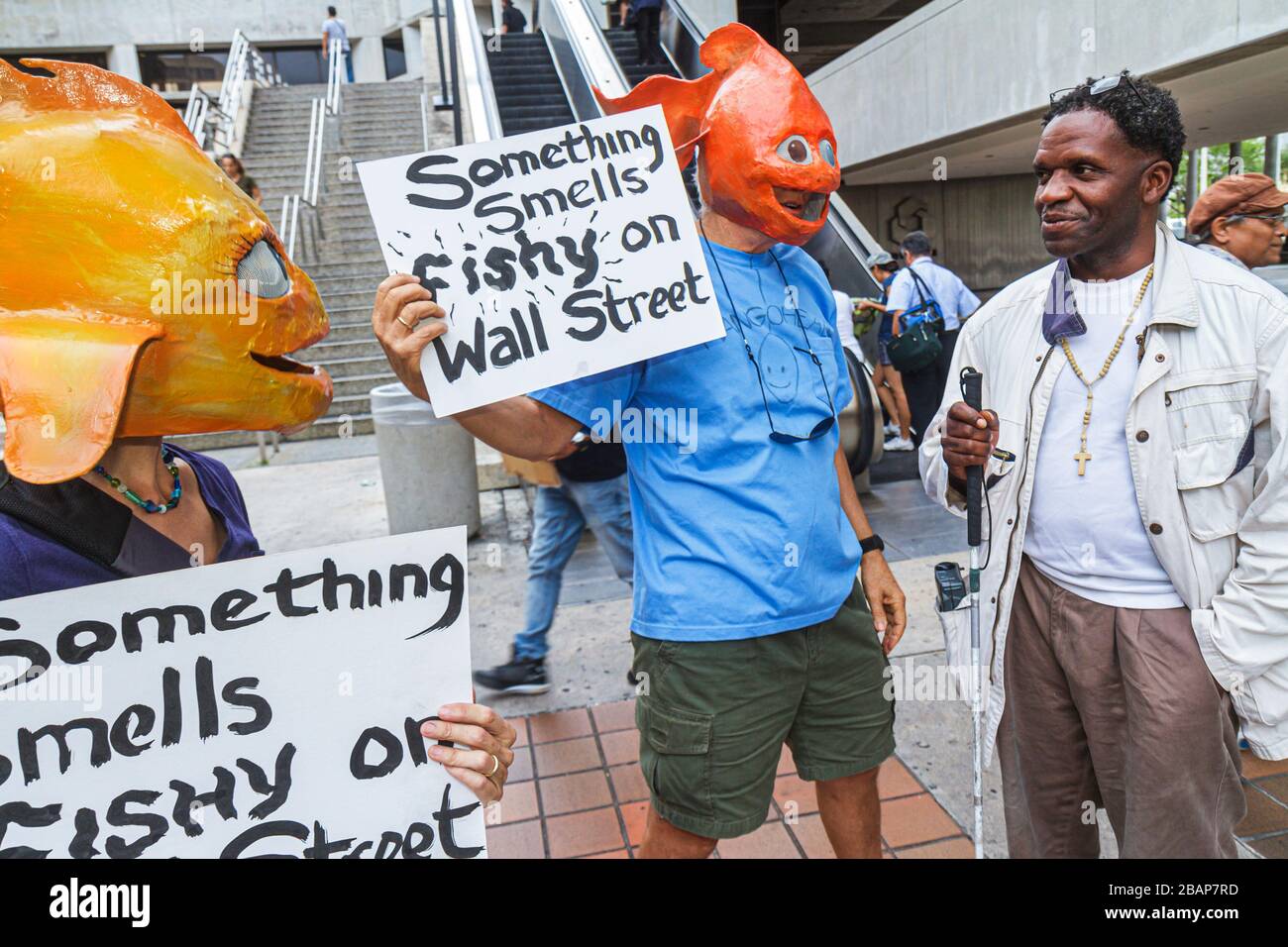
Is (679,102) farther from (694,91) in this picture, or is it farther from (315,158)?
(315,158)

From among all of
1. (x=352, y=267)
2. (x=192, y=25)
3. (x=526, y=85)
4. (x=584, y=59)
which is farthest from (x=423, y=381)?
(x=192, y=25)

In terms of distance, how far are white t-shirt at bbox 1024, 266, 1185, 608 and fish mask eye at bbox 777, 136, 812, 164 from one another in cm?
70

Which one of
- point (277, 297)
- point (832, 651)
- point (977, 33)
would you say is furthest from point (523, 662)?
point (977, 33)

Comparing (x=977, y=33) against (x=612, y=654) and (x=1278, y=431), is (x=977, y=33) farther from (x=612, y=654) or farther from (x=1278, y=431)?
(x=1278, y=431)

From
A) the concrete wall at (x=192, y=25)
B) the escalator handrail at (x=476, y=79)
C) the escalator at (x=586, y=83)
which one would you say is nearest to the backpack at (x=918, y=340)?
the escalator at (x=586, y=83)

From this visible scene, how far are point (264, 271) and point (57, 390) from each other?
368mm

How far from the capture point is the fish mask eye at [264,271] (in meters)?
1.38

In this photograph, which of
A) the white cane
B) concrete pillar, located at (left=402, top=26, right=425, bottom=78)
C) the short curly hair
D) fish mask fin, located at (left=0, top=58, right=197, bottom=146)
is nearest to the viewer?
fish mask fin, located at (left=0, top=58, right=197, bottom=146)

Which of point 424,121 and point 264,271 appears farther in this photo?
point 424,121

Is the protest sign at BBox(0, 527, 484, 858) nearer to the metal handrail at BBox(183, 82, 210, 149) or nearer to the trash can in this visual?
the trash can

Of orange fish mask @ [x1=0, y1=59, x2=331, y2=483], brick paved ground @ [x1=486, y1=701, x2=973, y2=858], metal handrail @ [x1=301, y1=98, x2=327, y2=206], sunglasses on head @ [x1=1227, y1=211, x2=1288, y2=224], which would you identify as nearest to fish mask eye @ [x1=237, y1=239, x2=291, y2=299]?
orange fish mask @ [x1=0, y1=59, x2=331, y2=483]

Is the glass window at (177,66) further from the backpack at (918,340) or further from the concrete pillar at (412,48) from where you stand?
the backpack at (918,340)

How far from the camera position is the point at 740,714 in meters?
2.03

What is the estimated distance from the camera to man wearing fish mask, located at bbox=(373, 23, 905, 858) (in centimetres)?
200
